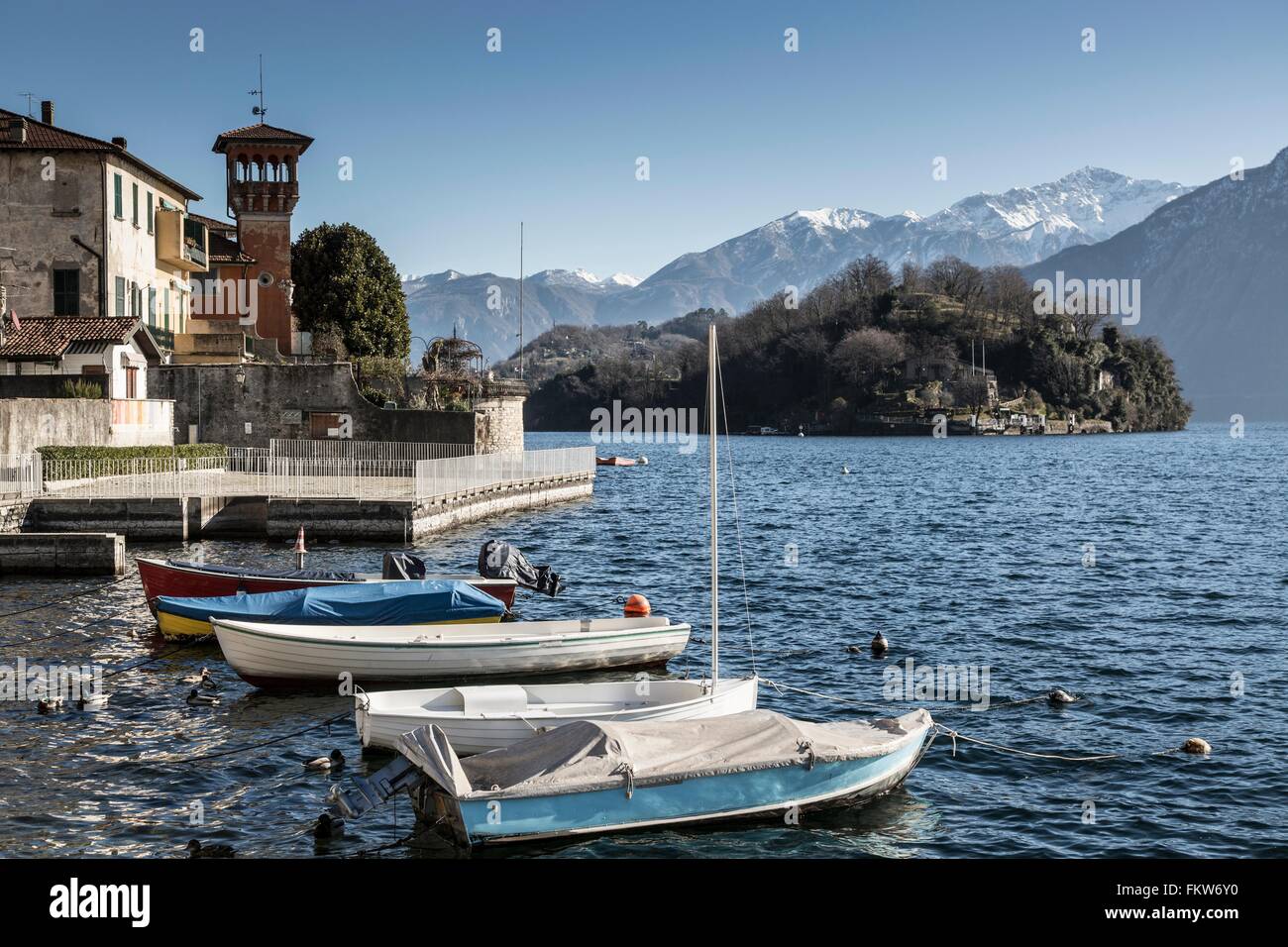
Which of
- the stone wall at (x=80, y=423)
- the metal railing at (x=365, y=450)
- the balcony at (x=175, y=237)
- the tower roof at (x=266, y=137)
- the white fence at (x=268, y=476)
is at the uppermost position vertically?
the tower roof at (x=266, y=137)

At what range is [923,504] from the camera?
6756 centimetres

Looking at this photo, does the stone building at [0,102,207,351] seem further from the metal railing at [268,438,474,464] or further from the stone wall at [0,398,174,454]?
the metal railing at [268,438,474,464]

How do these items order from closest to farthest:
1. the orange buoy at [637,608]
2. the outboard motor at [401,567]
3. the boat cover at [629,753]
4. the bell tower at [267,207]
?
the boat cover at [629,753] < the orange buoy at [637,608] < the outboard motor at [401,567] < the bell tower at [267,207]

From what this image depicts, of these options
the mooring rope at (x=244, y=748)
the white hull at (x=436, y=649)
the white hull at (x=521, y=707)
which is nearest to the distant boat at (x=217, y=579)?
the white hull at (x=436, y=649)

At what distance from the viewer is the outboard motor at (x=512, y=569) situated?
27984mm

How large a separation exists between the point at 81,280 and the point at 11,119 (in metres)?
8.23

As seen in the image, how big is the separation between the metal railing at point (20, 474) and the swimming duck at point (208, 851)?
28.0 metres

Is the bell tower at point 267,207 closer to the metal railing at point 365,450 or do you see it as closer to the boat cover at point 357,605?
the metal railing at point 365,450

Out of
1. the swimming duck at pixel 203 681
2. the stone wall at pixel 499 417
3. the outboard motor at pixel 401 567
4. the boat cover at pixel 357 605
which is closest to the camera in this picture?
the swimming duck at pixel 203 681

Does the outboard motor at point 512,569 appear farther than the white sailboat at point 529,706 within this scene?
Yes

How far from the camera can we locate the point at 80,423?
138 ft

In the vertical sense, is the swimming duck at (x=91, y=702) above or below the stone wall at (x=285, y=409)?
below

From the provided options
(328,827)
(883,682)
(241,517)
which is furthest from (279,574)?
(241,517)

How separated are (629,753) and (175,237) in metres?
51.5
